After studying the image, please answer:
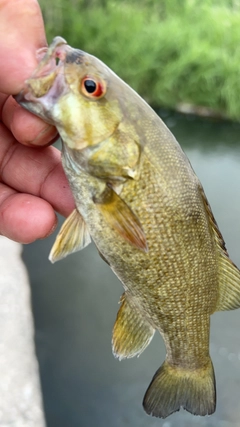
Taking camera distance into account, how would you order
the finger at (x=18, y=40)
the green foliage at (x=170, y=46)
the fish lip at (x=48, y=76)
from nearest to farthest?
the fish lip at (x=48, y=76), the finger at (x=18, y=40), the green foliage at (x=170, y=46)

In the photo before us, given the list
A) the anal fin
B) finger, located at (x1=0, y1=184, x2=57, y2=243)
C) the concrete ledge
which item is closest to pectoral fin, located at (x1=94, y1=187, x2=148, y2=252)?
finger, located at (x1=0, y1=184, x2=57, y2=243)

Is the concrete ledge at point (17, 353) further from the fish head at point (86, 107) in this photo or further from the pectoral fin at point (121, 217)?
the fish head at point (86, 107)

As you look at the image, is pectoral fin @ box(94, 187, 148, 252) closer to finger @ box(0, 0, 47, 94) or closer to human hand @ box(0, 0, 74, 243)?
human hand @ box(0, 0, 74, 243)

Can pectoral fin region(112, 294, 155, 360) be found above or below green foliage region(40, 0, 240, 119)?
below

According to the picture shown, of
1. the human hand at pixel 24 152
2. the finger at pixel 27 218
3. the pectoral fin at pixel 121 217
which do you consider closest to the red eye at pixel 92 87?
the human hand at pixel 24 152

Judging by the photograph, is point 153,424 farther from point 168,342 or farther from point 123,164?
point 123,164

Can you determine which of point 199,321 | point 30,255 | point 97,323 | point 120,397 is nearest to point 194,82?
point 30,255
